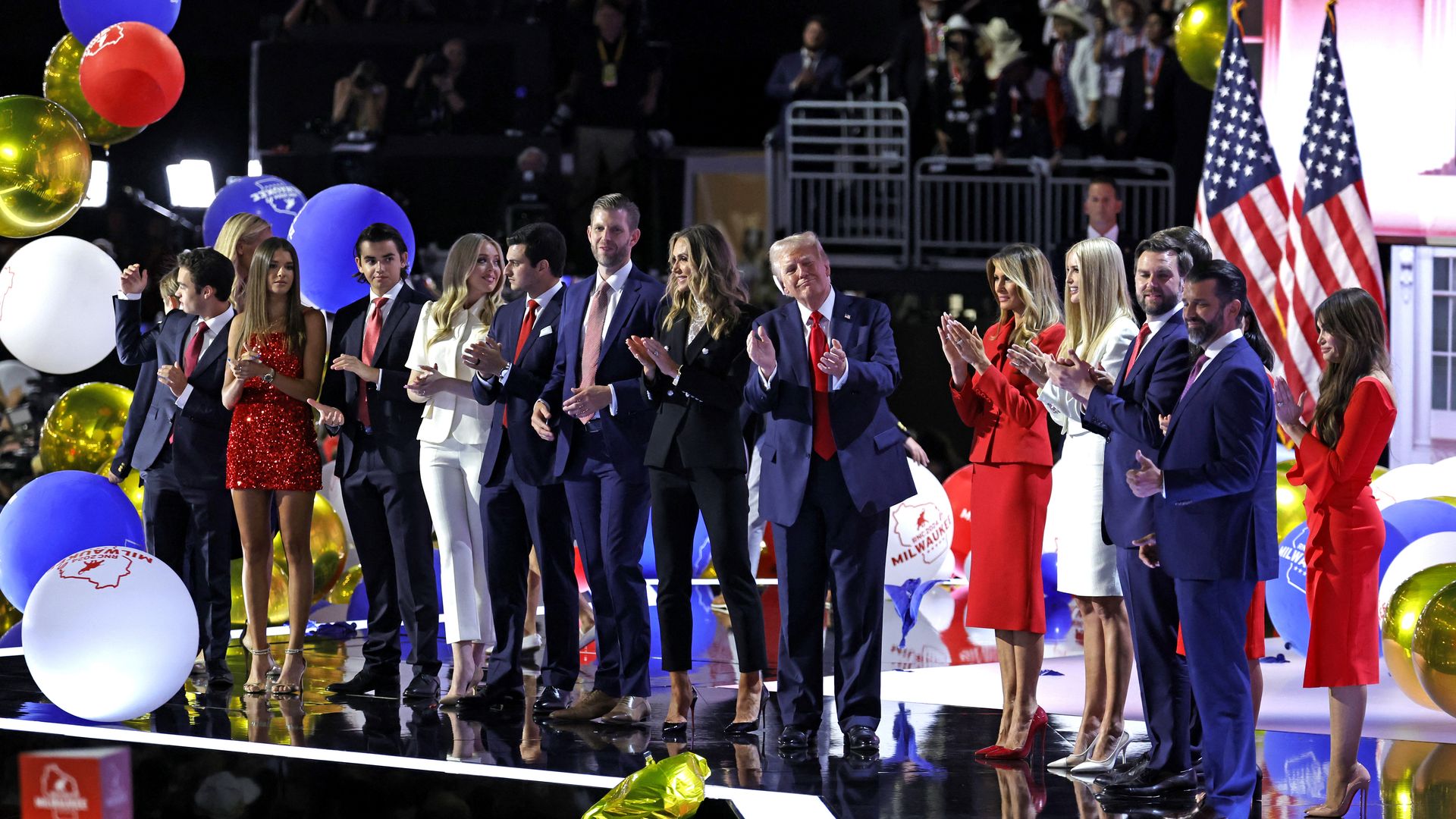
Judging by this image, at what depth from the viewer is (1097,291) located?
493cm

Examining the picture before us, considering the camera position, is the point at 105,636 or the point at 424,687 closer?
the point at 105,636

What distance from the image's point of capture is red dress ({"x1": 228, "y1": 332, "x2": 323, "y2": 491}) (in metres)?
5.97

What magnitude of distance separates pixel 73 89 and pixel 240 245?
5.84 feet

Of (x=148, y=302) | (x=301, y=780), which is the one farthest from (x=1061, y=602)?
(x=148, y=302)

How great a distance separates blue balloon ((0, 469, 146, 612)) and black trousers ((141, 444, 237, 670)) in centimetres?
48

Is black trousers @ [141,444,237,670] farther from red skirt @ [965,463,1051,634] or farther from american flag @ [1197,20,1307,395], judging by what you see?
american flag @ [1197,20,1307,395]

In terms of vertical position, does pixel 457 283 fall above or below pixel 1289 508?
above

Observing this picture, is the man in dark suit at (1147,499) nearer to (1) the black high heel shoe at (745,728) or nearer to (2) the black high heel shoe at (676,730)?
(1) the black high heel shoe at (745,728)

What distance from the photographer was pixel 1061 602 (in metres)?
8.52

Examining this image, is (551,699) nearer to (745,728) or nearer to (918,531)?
(745,728)

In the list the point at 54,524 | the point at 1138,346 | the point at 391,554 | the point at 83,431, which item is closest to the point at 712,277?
the point at 1138,346

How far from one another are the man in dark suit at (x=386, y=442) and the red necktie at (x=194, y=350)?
48cm

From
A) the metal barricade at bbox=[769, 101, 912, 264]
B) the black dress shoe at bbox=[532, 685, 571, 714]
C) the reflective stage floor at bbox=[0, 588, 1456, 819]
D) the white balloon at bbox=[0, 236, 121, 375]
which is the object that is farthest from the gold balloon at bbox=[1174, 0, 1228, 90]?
the white balloon at bbox=[0, 236, 121, 375]

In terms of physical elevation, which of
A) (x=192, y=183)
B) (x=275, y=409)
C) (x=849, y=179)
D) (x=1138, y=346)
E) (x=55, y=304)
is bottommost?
(x=275, y=409)
